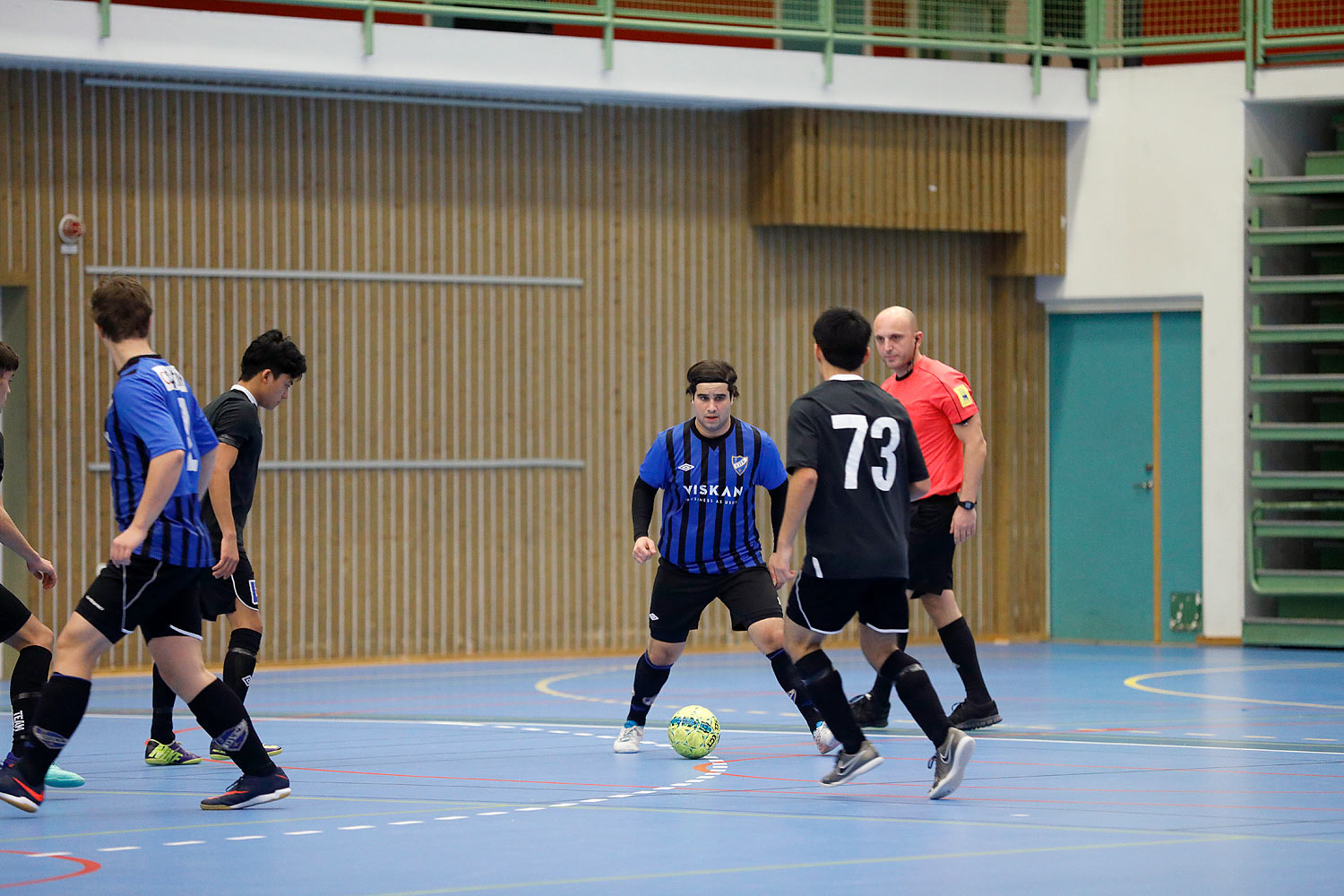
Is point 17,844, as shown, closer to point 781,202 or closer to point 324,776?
point 324,776

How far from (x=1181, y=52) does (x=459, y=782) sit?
1093 cm

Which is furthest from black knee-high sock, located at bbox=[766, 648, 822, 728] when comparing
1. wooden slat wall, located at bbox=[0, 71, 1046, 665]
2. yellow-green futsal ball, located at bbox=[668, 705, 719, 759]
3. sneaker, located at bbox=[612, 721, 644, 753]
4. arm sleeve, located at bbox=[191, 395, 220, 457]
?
wooden slat wall, located at bbox=[0, 71, 1046, 665]

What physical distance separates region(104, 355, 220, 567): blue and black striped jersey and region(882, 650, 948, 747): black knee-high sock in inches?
104

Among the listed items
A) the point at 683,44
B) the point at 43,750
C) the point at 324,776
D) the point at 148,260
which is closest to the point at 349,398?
the point at 148,260

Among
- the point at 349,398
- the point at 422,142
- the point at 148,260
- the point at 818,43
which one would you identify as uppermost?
the point at 818,43

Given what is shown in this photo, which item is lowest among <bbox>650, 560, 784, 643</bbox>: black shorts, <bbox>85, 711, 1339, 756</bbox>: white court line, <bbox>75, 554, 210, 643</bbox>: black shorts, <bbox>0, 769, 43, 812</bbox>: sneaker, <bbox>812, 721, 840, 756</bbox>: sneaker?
<bbox>85, 711, 1339, 756</bbox>: white court line

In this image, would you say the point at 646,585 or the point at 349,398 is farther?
the point at 646,585

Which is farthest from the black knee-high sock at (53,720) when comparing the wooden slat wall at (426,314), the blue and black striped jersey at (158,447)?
the wooden slat wall at (426,314)

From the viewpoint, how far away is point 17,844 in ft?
20.1

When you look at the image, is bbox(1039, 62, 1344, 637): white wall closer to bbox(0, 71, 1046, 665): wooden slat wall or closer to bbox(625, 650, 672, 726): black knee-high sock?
bbox(0, 71, 1046, 665): wooden slat wall

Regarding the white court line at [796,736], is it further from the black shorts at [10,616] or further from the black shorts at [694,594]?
the black shorts at [10,616]

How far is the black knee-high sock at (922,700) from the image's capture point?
6926mm

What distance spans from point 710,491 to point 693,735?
43.3 inches

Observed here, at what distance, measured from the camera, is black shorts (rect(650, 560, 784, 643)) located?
8.38 metres
